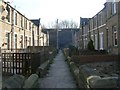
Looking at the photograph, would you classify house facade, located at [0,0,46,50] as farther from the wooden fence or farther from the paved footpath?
the paved footpath

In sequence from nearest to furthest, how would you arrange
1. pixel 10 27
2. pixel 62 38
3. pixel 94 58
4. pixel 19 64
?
pixel 19 64, pixel 94 58, pixel 10 27, pixel 62 38

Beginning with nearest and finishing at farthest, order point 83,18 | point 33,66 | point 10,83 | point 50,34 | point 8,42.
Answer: point 10,83 < point 33,66 < point 8,42 < point 83,18 < point 50,34

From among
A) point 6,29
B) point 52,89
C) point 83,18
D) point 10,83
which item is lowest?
point 52,89

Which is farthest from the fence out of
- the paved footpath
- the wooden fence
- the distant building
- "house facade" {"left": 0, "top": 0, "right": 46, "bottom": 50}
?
the distant building

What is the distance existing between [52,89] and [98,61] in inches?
531

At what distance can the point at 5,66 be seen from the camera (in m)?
14.9

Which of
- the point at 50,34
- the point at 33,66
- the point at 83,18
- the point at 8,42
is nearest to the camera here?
the point at 33,66

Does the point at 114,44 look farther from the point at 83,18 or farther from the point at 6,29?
the point at 83,18

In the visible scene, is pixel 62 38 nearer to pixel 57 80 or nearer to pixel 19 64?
pixel 19 64

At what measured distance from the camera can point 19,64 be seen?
14.4m

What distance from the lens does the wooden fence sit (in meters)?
14.2

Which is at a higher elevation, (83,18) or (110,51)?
(83,18)

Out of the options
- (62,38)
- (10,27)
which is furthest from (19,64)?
(62,38)

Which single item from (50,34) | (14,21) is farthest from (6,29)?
(50,34)
